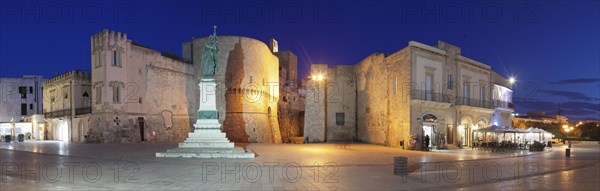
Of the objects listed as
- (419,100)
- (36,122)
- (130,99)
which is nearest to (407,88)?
(419,100)

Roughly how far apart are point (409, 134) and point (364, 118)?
7.79 metres

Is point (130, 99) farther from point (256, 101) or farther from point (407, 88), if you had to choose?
point (407, 88)

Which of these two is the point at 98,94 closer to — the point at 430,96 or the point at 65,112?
the point at 65,112

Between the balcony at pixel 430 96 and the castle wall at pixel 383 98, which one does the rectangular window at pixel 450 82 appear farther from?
the castle wall at pixel 383 98

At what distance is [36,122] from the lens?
42938mm

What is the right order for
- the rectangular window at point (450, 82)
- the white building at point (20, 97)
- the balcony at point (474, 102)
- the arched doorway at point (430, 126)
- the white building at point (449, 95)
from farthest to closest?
1. the white building at point (20, 97)
2. the balcony at point (474, 102)
3. the rectangular window at point (450, 82)
4. the arched doorway at point (430, 126)
5. the white building at point (449, 95)

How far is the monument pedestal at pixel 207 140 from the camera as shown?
17.9 meters

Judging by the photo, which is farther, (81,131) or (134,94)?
(81,131)

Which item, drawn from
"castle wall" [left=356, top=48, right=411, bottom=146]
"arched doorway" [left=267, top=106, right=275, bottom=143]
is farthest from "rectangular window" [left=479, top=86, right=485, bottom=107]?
"arched doorway" [left=267, top=106, right=275, bottom=143]

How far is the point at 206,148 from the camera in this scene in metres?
18.5

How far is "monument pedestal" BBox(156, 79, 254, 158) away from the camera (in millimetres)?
17891

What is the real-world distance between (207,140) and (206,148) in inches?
20.2

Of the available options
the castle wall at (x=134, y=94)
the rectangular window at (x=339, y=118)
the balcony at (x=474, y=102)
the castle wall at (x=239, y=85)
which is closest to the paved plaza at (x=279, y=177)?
the balcony at (x=474, y=102)

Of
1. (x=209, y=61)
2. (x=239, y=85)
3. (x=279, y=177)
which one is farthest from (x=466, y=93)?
(x=279, y=177)
